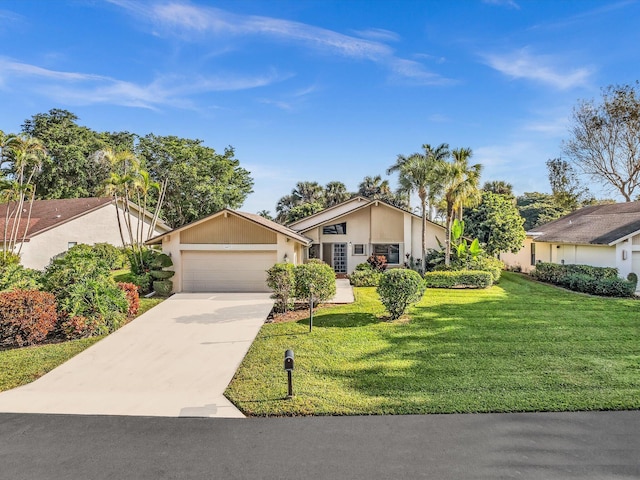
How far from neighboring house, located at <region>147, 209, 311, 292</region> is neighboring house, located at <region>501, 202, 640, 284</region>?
14.8 m

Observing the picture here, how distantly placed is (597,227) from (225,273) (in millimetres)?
19578

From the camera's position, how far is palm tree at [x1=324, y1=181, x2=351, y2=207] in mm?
47625

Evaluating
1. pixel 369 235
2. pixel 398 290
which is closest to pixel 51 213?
pixel 369 235

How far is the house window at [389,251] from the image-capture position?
24.4 metres

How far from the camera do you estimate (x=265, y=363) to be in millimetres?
8680

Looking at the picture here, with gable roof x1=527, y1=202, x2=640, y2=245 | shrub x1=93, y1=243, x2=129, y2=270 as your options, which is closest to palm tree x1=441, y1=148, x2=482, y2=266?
gable roof x1=527, y1=202, x2=640, y2=245

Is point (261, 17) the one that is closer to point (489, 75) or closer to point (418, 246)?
point (489, 75)

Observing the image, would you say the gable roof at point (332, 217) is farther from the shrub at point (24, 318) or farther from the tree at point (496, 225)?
the shrub at point (24, 318)

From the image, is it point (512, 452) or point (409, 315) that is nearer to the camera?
point (512, 452)

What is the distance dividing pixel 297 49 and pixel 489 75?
9387 mm

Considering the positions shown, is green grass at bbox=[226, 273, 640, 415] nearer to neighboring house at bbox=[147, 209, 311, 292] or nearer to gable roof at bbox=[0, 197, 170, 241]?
neighboring house at bbox=[147, 209, 311, 292]

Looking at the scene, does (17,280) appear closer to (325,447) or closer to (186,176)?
(325,447)

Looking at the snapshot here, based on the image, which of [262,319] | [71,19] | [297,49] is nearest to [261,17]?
[297,49]

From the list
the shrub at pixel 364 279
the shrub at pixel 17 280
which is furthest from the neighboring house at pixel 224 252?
the shrub at pixel 17 280
